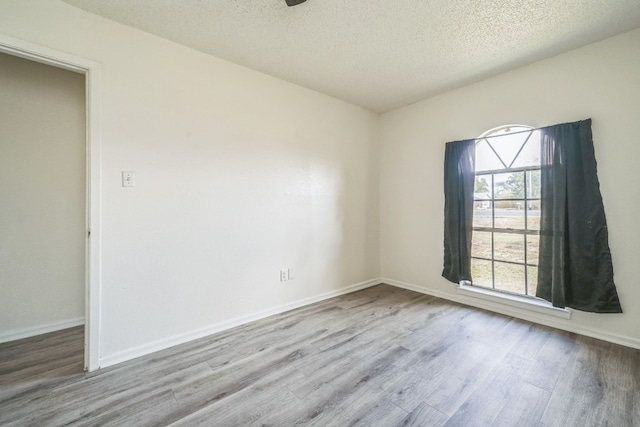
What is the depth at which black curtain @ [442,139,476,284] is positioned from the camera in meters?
3.02

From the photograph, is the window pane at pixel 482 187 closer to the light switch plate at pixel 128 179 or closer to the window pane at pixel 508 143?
the window pane at pixel 508 143

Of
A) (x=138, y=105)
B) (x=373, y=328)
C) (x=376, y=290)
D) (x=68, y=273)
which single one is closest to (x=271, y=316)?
(x=373, y=328)

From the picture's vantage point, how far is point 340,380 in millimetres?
1750

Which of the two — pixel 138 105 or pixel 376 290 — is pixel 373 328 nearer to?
pixel 376 290

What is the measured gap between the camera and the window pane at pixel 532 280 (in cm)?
266

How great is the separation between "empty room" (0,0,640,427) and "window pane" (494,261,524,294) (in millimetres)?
32

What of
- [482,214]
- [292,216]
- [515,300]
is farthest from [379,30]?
[515,300]

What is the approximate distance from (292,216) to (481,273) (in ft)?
7.66

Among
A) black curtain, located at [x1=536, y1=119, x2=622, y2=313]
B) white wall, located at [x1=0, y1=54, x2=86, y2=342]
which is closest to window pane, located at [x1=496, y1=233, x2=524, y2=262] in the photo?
black curtain, located at [x1=536, y1=119, x2=622, y2=313]

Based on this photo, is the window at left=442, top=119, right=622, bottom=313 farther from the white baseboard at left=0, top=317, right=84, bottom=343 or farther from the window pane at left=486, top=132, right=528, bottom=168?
the white baseboard at left=0, top=317, right=84, bottom=343

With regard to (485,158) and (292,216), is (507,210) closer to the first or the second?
(485,158)

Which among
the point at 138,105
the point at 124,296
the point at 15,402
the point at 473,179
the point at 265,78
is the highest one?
the point at 265,78

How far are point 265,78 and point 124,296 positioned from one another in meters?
2.42

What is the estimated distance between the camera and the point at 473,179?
9.84ft
